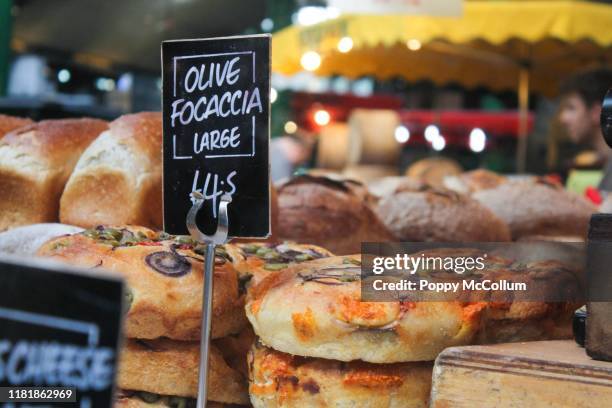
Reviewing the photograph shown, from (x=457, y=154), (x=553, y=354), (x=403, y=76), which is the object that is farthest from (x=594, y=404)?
(x=457, y=154)

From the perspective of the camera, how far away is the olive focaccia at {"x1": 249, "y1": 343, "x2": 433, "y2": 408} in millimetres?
1414

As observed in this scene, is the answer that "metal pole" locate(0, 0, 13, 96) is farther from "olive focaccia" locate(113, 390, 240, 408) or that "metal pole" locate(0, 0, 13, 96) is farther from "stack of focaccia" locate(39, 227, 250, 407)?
"olive focaccia" locate(113, 390, 240, 408)

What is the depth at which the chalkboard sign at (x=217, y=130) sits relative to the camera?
1506 mm

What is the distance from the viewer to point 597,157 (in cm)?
496

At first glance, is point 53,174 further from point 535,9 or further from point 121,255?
point 535,9

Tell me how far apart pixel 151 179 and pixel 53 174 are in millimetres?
279

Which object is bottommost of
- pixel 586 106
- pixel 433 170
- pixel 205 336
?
pixel 205 336

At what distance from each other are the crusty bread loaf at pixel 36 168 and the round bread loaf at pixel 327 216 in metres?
0.71

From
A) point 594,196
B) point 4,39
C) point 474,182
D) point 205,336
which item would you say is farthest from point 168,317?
point 4,39

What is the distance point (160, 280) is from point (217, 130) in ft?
0.98

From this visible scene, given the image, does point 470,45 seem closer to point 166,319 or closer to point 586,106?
point 586,106

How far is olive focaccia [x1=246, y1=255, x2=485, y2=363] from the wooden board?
0.08 metres

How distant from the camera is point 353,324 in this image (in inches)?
54.6

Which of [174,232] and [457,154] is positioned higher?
[457,154]
